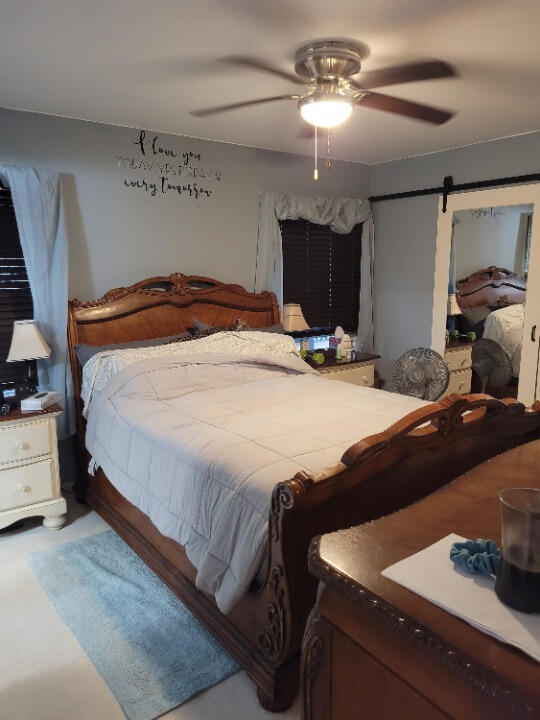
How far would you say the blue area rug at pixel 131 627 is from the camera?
1824 mm

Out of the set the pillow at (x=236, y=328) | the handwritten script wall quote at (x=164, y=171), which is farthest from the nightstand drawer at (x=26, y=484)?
the handwritten script wall quote at (x=164, y=171)

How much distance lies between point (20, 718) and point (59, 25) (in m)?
2.45

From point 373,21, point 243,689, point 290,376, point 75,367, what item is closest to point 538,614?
point 243,689

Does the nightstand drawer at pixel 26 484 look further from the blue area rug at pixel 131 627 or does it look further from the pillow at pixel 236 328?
the pillow at pixel 236 328

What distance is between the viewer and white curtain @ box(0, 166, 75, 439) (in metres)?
2.98

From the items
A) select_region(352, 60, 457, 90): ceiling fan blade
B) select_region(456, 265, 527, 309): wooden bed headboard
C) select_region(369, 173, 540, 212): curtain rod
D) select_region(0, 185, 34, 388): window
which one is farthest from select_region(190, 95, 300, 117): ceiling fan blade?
select_region(456, 265, 527, 309): wooden bed headboard

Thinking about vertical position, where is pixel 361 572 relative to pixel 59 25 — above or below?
below

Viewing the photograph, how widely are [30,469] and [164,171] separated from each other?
2.12 meters

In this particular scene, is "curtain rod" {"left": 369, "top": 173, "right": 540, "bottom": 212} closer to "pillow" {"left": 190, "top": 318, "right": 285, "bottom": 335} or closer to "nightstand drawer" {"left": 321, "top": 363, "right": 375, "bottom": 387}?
"nightstand drawer" {"left": 321, "top": 363, "right": 375, "bottom": 387}

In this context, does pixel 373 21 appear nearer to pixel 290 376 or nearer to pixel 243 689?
pixel 290 376

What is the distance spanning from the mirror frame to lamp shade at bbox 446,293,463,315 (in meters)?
0.04

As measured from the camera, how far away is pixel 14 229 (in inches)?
120

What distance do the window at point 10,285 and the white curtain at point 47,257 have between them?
67 millimetres

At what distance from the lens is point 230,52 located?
2143 millimetres
